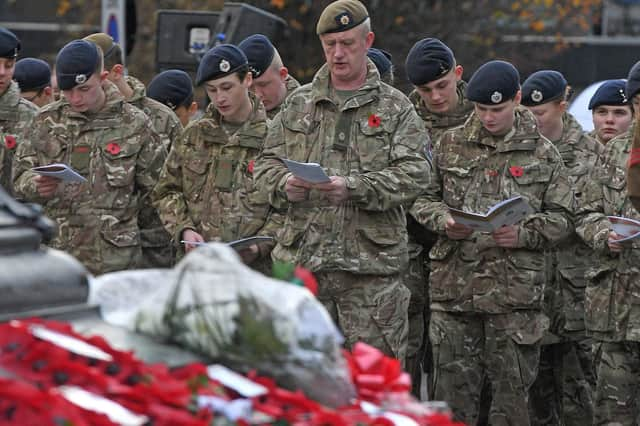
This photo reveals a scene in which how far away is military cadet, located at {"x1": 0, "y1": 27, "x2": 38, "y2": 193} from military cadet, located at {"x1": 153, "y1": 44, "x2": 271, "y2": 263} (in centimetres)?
148

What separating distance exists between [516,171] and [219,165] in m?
1.72

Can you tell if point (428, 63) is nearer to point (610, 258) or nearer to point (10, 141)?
point (610, 258)

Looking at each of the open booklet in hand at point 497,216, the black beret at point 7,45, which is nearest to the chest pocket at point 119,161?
the black beret at point 7,45

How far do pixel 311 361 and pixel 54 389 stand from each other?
0.68 meters

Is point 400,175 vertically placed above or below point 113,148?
above

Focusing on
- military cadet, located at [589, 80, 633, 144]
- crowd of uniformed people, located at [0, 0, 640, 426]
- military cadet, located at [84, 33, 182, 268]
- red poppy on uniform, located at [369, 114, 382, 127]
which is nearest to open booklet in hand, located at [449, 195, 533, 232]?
crowd of uniformed people, located at [0, 0, 640, 426]

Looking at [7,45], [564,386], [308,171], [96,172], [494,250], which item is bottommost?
[564,386]

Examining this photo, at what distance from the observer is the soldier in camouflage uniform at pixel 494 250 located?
8.61 m

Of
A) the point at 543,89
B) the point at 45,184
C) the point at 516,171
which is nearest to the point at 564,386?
the point at 516,171

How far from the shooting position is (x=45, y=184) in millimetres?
8820

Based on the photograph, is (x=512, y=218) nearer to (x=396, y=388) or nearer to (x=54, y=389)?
(x=396, y=388)

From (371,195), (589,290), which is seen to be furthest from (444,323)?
(371,195)

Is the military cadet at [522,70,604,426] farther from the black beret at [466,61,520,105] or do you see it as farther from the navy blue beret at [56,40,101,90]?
the navy blue beret at [56,40,101,90]

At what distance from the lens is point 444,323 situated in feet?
29.1
